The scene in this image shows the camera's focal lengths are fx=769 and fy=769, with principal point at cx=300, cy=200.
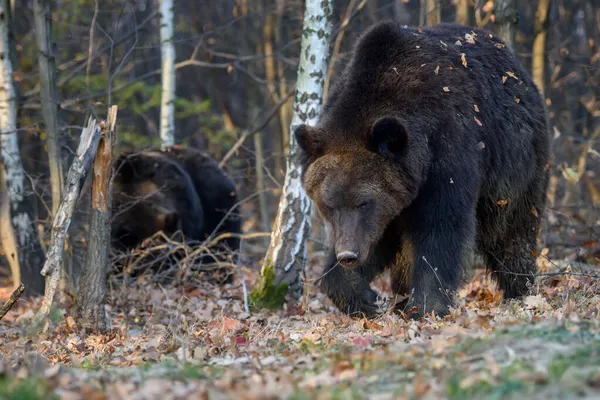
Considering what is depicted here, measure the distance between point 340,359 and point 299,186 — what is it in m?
4.82

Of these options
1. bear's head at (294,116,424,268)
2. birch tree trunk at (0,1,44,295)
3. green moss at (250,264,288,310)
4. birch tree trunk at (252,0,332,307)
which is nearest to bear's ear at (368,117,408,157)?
bear's head at (294,116,424,268)

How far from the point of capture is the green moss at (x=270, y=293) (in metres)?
9.70

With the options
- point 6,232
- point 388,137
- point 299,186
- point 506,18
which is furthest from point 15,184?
point 506,18

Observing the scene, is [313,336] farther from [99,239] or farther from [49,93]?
[49,93]

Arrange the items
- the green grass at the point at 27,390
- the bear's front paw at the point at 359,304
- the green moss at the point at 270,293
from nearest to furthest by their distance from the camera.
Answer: the green grass at the point at 27,390 < the bear's front paw at the point at 359,304 < the green moss at the point at 270,293

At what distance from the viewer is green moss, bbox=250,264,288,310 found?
382 inches

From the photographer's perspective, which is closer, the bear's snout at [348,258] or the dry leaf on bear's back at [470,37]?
the bear's snout at [348,258]

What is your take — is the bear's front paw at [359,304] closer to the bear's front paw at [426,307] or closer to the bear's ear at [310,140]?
the bear's front paw at [426,307]

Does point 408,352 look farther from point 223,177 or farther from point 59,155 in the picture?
point 223,177

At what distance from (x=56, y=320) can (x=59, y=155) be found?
270 centimetres

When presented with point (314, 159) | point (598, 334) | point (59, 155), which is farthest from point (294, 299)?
point (598, 334)

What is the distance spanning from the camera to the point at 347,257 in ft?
22.9

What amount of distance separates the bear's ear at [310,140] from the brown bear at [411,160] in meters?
0.01

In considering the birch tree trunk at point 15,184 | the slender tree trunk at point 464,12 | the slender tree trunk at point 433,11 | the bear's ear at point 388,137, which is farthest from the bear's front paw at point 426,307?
the slender tree trunk at point 464,12
